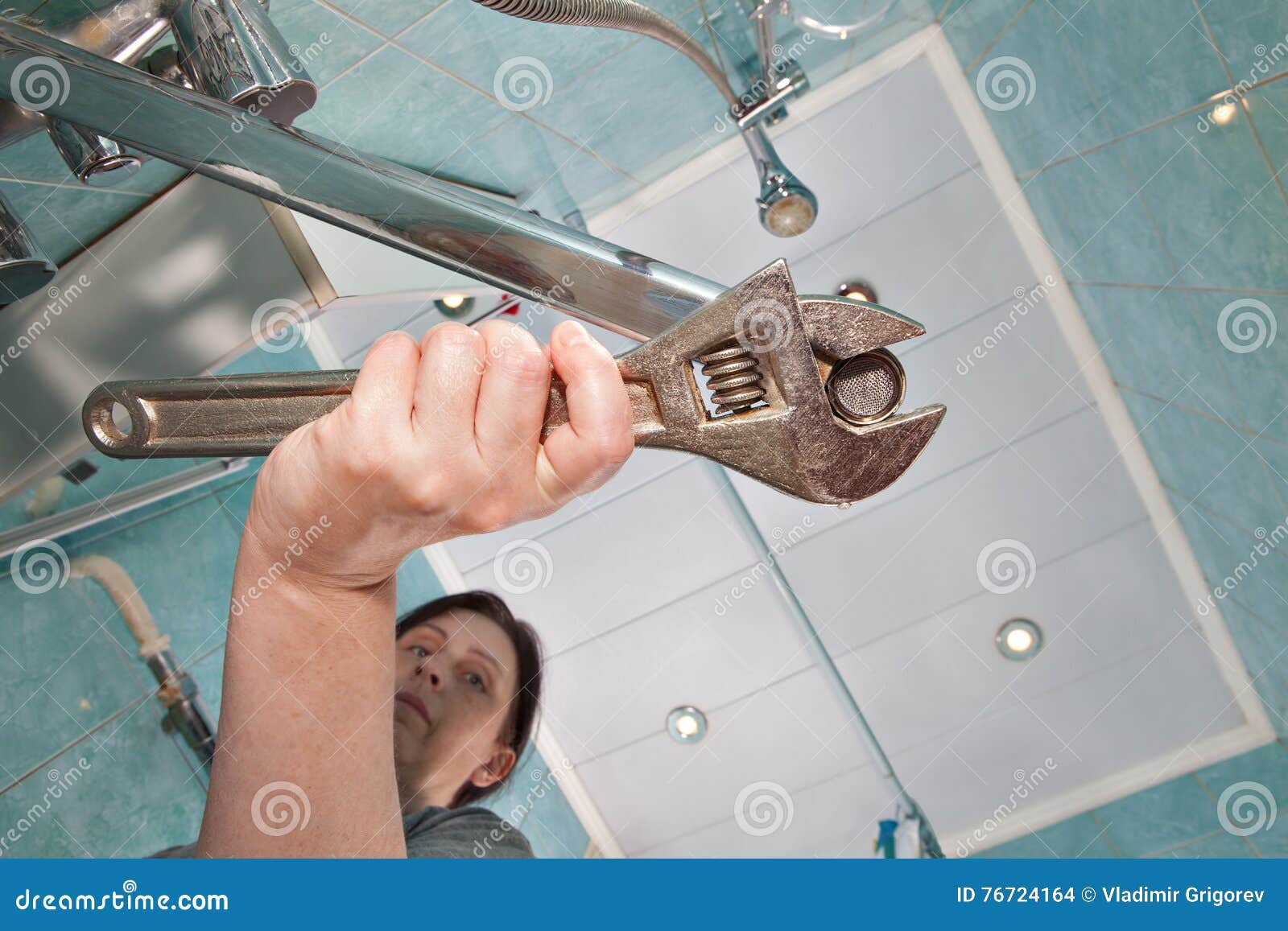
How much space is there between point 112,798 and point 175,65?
2.27 ft

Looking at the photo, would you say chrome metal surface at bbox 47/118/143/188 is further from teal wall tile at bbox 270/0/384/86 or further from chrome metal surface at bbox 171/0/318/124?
teal wall tile at bbox 270/0/384/86

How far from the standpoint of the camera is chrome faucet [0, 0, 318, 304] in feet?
1.20

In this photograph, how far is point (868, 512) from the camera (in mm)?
1771

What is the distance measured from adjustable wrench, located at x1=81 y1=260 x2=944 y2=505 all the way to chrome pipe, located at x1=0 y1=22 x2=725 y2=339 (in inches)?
1.5

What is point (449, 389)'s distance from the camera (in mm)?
307

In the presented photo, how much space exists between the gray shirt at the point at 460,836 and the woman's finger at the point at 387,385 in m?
0.46

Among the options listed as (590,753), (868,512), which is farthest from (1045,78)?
(590,753)

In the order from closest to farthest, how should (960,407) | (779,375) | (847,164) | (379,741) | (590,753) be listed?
1. (779,375)
2. (379,741)
3. (847,164)
4. (960,407)
5. (590,753)

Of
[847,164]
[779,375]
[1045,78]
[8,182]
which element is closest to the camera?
[779,375]

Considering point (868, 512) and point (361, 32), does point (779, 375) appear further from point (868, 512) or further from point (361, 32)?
point (868, 512)

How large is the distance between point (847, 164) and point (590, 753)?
Answer: 1.53 m

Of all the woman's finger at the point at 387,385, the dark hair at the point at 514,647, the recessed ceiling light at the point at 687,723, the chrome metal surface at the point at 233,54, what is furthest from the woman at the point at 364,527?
the recessed ceiling light at the point at 687,723

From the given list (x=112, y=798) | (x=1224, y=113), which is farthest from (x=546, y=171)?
(x=112, y=798)

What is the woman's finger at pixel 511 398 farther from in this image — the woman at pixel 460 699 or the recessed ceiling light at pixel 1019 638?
the recessed ceiling light at pixel 1019 638
